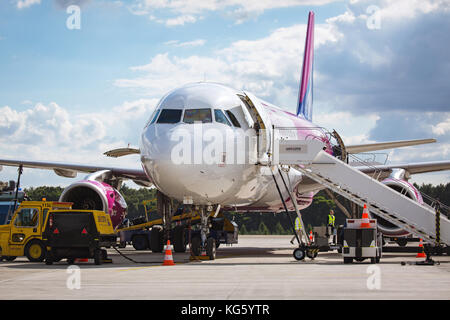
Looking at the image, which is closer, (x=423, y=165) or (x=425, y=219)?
(x=425, y=219)

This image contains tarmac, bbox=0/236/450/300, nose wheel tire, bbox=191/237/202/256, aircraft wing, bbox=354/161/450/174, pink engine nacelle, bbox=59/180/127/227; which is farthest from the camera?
aircraft wing, bbox=354/161/450/174

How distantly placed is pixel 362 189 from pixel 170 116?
5.24 m

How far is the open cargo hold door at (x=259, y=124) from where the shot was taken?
56.3 ft

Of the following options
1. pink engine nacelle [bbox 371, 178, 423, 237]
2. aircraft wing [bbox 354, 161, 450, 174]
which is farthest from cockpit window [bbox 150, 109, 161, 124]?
aircraft wing [bbox 354, 161, 450, 174]

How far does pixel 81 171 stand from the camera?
84.0ft

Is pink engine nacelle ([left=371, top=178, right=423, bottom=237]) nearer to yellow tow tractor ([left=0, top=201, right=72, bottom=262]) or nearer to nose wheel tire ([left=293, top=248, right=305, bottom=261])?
nose wheel tire ([left=293, top=248, right=305, bottom=261])

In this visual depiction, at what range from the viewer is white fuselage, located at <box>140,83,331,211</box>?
611 inches

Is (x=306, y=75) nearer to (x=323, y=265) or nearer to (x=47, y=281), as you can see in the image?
(x=323, y=265)

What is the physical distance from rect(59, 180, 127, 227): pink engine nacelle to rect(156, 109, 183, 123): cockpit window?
19.4 ft

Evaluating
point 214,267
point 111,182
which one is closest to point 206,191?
point 214,267
